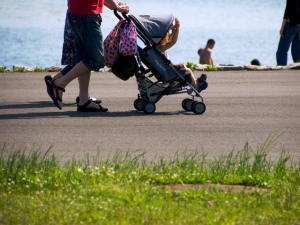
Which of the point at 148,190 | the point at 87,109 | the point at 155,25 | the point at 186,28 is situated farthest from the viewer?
the point at 186,28

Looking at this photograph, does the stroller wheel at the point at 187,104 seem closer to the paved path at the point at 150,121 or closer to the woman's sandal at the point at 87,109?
the paved path at the point at 150,121

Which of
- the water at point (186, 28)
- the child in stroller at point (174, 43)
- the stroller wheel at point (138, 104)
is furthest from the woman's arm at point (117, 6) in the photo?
the water at point (186, 28)

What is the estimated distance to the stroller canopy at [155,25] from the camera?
12.2 m

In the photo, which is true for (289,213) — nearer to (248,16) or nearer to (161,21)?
(161,21)

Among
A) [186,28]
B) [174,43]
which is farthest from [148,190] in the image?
[186,28]

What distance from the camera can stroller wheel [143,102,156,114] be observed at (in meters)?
12.3

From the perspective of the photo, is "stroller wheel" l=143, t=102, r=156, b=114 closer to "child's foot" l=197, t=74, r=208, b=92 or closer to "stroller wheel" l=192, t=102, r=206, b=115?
"stroller wheel" l=192, t=102, r=206, b=115

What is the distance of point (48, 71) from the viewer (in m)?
16.6

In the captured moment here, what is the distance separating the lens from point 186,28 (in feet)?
173

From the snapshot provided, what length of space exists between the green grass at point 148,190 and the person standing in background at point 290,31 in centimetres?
831

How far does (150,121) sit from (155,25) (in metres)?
1.07

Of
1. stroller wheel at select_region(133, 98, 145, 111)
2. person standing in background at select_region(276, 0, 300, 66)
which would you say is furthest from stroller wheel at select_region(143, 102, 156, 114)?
person standing in background at select_region(276, 0, 300, 66)

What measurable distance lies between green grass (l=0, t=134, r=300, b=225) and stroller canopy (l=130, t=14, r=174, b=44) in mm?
2513

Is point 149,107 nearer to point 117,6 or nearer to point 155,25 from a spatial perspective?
point 155,25
